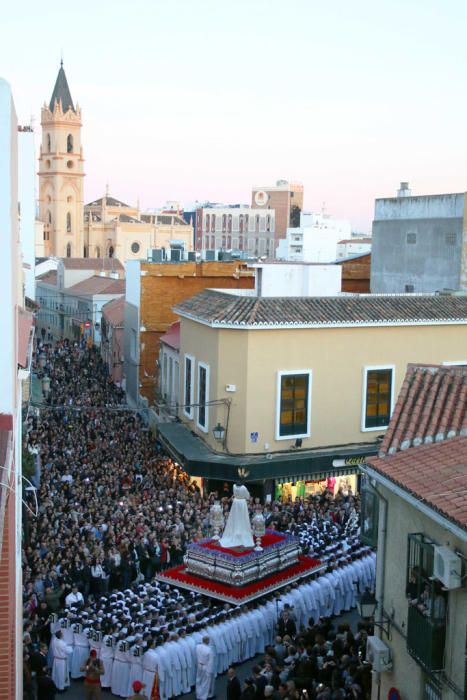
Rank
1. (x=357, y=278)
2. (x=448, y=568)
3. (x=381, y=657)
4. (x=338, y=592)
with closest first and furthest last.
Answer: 1. (x=448, y=568)
2. (x=381, y=657)
3. (x=338, y=592)
4. (x=357, y=278)

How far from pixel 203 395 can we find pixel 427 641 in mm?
15956

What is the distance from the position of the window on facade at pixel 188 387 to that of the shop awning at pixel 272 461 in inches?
56.5

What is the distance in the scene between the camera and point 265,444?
23.5 m

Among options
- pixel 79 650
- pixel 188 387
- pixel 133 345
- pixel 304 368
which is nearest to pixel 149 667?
pixel 79 650

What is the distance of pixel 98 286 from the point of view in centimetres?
6269

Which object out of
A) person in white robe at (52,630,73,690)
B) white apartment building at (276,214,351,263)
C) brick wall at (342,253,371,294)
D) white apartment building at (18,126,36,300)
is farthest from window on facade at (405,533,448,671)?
white apartment building at (276,214,351,263)

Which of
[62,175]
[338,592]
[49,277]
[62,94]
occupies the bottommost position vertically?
[338,592]

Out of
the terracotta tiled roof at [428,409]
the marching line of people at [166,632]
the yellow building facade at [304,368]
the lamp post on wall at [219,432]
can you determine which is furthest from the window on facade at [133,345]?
the terracotta tiled roof at [428,409]

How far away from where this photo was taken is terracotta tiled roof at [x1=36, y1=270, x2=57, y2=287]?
75.3m

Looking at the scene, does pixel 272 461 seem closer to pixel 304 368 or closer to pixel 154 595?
pixel 304 368

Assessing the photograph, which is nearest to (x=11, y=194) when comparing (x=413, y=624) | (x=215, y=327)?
(x=413, y=624)

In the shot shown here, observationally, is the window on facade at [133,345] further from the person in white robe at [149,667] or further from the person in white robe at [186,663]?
the person in white robe at [149,667]

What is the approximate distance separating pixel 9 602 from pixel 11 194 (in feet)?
13.4

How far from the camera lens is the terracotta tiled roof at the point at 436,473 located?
927 cm
